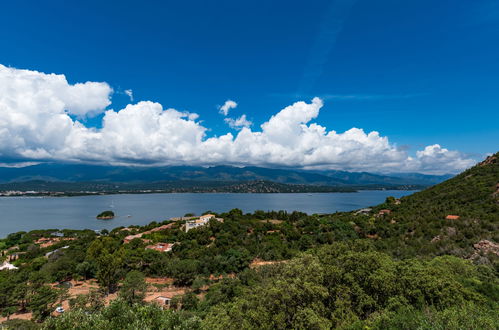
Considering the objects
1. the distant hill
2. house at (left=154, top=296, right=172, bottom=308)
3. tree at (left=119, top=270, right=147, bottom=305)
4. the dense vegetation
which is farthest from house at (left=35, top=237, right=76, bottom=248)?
the distant hill

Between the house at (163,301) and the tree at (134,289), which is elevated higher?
the tree at (134,289)

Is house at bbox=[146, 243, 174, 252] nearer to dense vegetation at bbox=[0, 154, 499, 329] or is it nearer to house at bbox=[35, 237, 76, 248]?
dense vegetation at bbox=[0, 154, 499, 329]

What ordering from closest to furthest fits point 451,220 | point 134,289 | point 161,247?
point 134,289
point 451,220
point 161,247

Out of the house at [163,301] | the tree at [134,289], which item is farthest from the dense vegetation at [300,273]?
the house at [163,301]

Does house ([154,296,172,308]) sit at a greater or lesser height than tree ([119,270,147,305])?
lesser

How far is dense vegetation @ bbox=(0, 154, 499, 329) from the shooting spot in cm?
1132

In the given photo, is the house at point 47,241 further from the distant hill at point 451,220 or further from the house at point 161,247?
the distant hill at point 451,220

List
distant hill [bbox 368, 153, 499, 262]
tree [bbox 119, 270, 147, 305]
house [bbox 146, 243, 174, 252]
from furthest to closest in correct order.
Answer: house [bbox 146, 243, 174, 252], distant hill [bbox 368, 153, 499, 262], tree [bbox 119, 270, 147, 305]

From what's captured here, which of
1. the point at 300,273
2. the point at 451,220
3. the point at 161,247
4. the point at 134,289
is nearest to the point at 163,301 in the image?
the point at 134,289

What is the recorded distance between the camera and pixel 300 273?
14.4 metres

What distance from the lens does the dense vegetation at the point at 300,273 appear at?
37.1ft

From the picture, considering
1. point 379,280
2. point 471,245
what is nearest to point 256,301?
point 379,280

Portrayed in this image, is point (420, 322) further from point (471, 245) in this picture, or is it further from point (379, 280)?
point (471, 245)

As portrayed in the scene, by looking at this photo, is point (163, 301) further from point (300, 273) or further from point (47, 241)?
point (47, 241)
